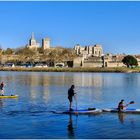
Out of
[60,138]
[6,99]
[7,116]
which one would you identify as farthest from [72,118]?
[6,99]

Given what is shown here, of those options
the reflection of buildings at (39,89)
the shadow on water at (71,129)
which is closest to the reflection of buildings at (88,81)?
the reflection of buildings at (39,89)

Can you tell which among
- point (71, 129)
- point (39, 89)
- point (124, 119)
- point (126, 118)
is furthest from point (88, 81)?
point (71, 129)

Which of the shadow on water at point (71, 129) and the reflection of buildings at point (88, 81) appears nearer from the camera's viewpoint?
the shadow on water at point (71, 129)

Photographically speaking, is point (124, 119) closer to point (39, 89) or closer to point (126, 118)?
point (126, 118)

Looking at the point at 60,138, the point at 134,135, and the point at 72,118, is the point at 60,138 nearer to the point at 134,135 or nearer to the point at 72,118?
the point at 134,135

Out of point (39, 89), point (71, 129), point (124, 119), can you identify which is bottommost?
point (71, 129)

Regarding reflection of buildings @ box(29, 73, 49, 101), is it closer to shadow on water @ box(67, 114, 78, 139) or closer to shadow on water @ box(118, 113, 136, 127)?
shadow on water @ box(118, 113, 136, 127)

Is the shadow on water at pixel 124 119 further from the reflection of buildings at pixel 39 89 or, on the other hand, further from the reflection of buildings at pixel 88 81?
the reflection of buildings at pixel 88 81

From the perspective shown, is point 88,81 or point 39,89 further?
point 88,81

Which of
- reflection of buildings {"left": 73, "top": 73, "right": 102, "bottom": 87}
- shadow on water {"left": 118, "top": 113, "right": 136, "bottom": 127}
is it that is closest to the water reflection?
shadow on water {"left": 118, "top": 113, "right": 136, "bottom": 127}

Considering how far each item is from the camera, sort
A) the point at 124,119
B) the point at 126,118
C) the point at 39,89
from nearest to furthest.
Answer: the point at 124,119
the point at 126,118
the point at 39,89

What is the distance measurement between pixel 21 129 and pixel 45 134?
1.80 m

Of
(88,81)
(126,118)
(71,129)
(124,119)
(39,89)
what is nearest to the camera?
(71,129)

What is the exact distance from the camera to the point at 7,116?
84.6 ft
